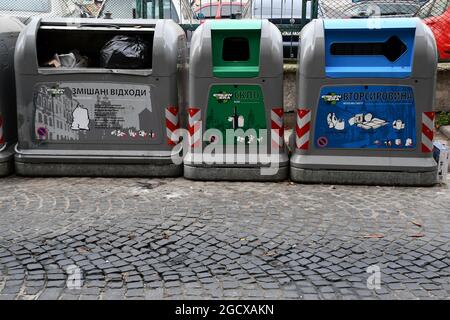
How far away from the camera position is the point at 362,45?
5348mm

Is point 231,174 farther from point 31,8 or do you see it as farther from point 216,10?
point 31,8

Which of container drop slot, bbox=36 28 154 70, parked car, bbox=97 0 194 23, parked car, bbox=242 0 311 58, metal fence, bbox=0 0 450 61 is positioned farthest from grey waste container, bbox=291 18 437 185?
parked car, bbox=97 0 194 23

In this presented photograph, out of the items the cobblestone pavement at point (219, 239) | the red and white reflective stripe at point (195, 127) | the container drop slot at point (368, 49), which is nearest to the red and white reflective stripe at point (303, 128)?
the cobblestone pavement at point (219, 239)

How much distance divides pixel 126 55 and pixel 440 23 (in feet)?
16.6

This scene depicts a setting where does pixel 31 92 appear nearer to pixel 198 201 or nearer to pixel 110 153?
pixel 110 153

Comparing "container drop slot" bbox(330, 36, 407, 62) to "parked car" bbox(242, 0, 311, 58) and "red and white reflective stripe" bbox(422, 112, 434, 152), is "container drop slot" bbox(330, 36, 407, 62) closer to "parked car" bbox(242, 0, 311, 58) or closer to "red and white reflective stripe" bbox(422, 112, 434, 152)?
"red and white reflective stripe" bbox(422, 112, 434, 152)

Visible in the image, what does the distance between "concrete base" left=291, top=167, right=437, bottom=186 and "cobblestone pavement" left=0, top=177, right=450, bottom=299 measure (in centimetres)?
9

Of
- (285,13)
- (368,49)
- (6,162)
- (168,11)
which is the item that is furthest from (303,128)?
(168,11)

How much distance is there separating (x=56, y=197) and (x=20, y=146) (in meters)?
0.94

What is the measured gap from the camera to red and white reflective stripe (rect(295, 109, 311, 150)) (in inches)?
205

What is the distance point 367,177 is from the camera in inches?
205

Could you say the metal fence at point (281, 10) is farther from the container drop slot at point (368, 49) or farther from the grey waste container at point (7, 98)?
the container drop slot at point (368, 49)

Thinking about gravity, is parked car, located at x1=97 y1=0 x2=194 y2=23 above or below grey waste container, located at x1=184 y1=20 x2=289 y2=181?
above

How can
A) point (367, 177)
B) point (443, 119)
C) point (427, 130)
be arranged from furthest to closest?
1. point (443, 119)
2. point (367, 177)
3. point (427, 130)
